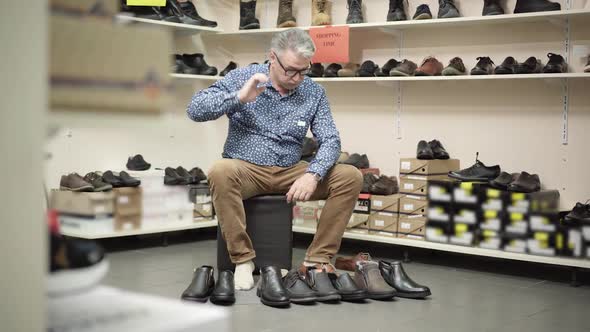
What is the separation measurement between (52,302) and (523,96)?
11.9 ft

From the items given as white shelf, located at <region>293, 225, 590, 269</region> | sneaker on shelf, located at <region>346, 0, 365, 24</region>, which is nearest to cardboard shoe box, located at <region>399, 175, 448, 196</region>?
white shelf, located at <region>293, 225, 590, 269</region>

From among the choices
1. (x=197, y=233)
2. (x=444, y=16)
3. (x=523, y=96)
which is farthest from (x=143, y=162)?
(x=523, y=96)

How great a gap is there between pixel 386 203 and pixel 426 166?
32 cm

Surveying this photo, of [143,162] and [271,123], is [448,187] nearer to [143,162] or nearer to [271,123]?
[271,123]

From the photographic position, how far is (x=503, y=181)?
399 centimetres

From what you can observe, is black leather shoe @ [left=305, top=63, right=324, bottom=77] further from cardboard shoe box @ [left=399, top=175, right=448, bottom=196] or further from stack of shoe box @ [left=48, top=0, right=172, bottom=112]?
stack of shoe box @ [left=48, top=0, right=172, bottom=112]

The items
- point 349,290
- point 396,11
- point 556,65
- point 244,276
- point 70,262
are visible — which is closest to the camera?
point 70,262

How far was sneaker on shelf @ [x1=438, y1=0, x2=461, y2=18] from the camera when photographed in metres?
4.26

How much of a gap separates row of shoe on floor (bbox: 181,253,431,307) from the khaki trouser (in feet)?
0.67

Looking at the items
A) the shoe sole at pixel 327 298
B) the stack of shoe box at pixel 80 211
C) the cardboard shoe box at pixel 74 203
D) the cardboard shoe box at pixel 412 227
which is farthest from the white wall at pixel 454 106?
the cardboard shoe box at pixel 74 203

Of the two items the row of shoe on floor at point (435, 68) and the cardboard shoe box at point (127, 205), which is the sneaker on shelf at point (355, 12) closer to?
the row of shoe on floor at point (435, 68)

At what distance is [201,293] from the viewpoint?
306 centimetres

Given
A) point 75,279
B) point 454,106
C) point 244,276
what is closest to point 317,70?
point 454,106

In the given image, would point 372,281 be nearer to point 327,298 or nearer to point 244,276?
point 327,298
